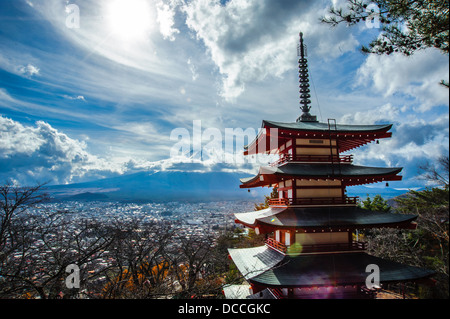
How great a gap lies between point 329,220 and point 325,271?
2.14 metres

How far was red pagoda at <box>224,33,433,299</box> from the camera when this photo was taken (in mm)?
8961

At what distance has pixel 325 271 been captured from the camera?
920cm

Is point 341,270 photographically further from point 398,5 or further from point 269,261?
point 398,5

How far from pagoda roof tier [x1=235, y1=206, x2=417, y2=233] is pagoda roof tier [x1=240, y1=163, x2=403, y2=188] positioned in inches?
65.2

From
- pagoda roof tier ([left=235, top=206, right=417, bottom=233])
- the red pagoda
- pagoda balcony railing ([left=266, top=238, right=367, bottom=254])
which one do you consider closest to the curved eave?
the red pagoda

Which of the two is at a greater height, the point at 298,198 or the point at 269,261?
the point at 298,198

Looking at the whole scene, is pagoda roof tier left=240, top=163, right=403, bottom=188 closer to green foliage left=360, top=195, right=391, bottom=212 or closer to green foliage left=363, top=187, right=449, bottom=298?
green foliage left=363, top=187, right=449, bottom=298

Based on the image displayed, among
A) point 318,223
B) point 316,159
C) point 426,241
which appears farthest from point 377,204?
point 318,223

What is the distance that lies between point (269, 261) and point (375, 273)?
4417 mm

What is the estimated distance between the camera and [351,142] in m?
12.7
